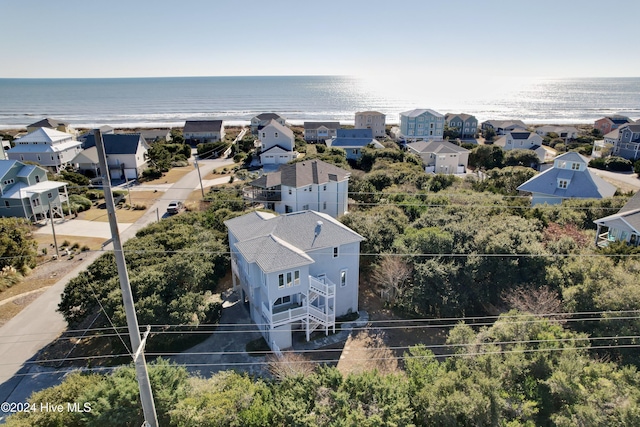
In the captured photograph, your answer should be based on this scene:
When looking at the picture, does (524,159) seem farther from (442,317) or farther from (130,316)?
(130,316)

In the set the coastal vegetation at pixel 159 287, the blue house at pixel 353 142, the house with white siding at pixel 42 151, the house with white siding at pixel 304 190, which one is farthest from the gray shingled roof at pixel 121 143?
the coastal vegetation at pixel 159 287

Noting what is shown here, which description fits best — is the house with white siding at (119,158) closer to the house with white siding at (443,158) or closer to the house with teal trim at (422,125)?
the house with white siding at (443,158)

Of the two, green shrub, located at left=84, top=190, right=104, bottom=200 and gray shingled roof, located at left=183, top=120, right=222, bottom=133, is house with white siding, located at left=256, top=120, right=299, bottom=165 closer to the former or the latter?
gray shingled roof, located at left=183, top=120, right=222, bottom=133

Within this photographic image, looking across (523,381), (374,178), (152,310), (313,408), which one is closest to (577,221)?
(523,381)

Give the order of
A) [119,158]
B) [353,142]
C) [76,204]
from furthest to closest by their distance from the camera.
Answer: [353,142] < [119,158] < [76,204]

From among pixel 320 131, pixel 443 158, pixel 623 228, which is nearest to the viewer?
pixel 623 228

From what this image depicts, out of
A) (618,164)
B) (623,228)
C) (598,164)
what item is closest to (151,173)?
(623,228)

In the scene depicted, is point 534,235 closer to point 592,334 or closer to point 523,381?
point 592,334
